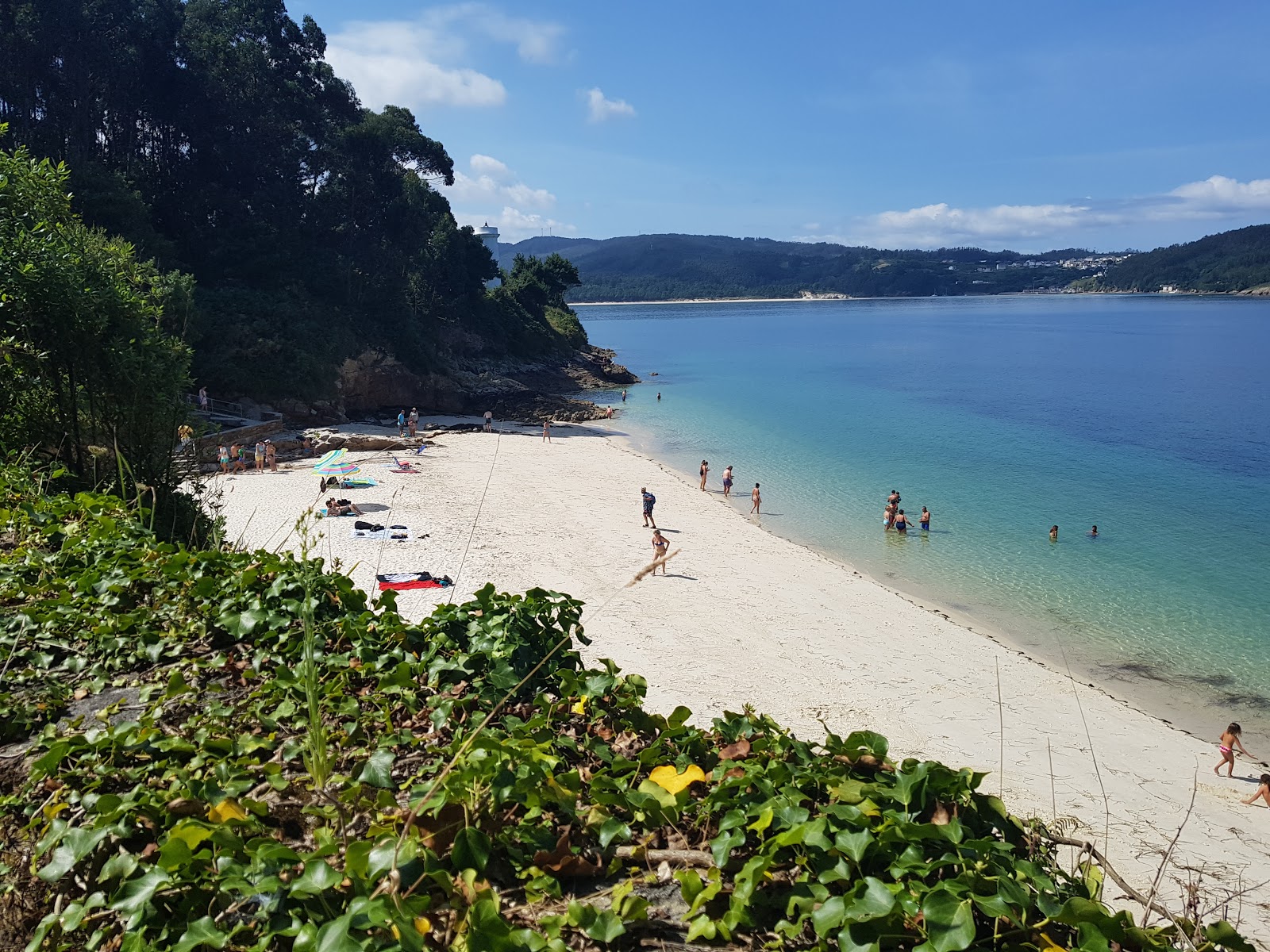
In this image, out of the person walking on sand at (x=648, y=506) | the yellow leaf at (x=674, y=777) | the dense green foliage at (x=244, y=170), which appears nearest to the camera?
the yellow leaf at (x=674, y=777)

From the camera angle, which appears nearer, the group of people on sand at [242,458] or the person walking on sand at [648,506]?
the person walking on sand at [648,506]

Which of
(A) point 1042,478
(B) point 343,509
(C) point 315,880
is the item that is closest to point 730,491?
(A) point 1042,478

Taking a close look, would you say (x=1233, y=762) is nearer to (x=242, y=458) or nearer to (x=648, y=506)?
(x=648, y=506)

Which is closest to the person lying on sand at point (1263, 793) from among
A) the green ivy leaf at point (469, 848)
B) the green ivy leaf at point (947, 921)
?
the green ivy leaf at point (947, 921)

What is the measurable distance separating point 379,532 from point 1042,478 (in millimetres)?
26041

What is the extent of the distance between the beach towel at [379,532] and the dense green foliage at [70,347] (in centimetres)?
875

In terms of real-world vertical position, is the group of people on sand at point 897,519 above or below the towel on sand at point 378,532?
below

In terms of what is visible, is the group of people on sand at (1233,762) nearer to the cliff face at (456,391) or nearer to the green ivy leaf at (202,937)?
the green ivy leaf at (202,937)

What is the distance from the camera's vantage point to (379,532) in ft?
63.1

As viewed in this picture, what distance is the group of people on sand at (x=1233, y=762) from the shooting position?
1047 centimetres

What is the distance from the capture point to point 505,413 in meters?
43.9

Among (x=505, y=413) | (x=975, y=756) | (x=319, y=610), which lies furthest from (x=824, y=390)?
(x=319, y=610)

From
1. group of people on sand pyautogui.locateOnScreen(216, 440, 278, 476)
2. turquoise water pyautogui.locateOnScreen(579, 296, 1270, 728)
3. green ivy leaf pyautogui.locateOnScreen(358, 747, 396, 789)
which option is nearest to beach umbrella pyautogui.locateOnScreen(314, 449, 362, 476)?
group of people on sand pyautogui.locateOnScreen(216, 440, 278, 476)

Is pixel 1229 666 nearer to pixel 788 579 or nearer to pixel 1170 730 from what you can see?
pixel 1170 730
